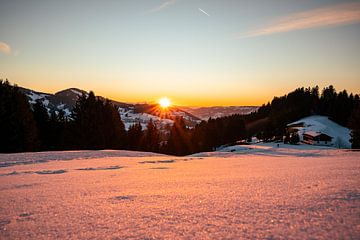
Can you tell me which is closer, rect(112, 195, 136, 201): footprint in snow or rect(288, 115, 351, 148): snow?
rect(112, 195, 136, 201): footprint in snow

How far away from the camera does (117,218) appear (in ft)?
10.8

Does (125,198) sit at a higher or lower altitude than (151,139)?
higher

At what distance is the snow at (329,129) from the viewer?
232 feet

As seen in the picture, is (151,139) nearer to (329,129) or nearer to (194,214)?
(194,214)

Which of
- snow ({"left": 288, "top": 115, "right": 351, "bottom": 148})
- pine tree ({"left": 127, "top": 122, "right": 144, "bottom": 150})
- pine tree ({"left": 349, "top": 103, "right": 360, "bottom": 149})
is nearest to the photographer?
pine tree ({"left": 349, "top": 103, "right": 360, "bottom": 149})

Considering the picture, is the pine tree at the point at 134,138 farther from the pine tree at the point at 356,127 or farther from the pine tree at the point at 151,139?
the pine tree at the point at 356,127

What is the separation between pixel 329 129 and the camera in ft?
262

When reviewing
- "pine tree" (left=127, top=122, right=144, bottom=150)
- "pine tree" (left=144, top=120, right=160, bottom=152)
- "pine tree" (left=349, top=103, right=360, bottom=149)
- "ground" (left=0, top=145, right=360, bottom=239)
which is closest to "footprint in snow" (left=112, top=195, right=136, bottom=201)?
"ground" (left=0, top=145, right=360, bottom=239)

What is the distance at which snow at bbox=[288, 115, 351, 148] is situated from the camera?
70819 millimetres

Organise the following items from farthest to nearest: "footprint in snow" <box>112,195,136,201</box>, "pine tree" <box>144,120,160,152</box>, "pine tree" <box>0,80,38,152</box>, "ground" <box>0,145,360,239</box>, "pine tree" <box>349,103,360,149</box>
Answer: "pine tree" <box>144,120,160,152</box>
"pine tree" <box>349,103,360,149</box>
"pine tree" <box>0,80,38,152</box>
"footprint in snow" <box>112,195,136,201</box>
"ground" <box>0,145,360,239</box>

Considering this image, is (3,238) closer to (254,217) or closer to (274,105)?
(254,217)

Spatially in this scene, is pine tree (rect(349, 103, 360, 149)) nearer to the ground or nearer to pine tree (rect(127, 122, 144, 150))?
pine tree (rect(127, 122, 144, 150))

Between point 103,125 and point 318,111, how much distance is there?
3937 inches

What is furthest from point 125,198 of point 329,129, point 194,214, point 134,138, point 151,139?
point 329,129
